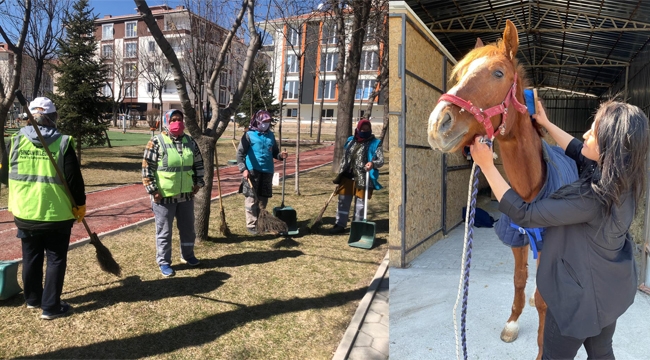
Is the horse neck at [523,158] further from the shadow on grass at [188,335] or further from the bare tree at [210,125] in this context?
the bare tree at [210,125]

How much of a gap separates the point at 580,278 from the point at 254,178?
191 inches

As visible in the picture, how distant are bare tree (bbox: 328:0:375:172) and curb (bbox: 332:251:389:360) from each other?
150 inches

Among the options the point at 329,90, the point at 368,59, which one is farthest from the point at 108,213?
the point at 329,90

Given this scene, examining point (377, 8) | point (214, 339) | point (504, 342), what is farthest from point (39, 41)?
point (504, 342)

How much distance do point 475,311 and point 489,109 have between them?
1.77m

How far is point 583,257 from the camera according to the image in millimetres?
1852

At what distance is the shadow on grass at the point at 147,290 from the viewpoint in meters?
4.03

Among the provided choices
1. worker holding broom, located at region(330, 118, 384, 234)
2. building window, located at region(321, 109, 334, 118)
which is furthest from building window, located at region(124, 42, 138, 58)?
worker holding broom, located at region(330, 118, 384, 234)

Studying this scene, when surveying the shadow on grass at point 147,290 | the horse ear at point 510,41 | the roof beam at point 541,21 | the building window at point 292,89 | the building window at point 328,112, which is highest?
the building window at point 292,89

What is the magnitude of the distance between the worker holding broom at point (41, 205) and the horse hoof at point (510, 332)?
3436 mm

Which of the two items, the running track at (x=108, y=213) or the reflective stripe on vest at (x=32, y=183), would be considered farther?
the running track at (x=108, y=213)

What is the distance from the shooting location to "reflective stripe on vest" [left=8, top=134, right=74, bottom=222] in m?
3.75

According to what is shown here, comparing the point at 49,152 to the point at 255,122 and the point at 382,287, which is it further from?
the point at 382,287

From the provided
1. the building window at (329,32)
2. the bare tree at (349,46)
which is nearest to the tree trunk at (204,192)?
the bare tree at (349,46)
